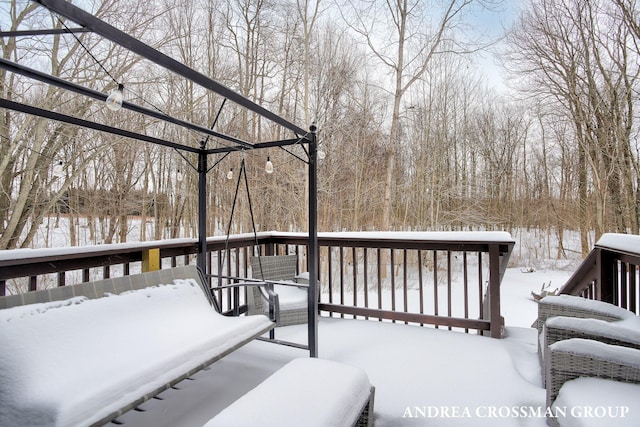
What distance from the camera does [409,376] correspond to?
7.63ft

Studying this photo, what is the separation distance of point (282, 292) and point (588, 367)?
104 inches

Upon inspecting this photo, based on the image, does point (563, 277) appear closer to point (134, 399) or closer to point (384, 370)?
point (384, 370)

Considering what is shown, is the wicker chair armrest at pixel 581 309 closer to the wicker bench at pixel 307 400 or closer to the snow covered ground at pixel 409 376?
the snow covered ground at pixel 409 376

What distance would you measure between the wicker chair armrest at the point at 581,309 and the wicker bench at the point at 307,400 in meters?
1.54

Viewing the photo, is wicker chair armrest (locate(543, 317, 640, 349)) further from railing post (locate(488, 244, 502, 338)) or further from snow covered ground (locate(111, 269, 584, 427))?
railing post (locate(488, 244, 502, 338))

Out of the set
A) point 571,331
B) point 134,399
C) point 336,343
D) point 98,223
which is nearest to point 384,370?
point 336,343

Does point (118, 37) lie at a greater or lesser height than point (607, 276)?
greater

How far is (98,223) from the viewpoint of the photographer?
715 centimetres

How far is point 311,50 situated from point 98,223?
6.18m

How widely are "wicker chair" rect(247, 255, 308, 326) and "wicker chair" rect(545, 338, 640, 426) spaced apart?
2000 mm

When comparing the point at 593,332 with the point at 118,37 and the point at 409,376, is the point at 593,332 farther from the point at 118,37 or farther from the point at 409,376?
the point at 118,37

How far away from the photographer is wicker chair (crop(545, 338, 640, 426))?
4.58 ft

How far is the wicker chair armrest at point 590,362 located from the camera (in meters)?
1.43

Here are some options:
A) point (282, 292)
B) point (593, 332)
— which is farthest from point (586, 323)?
→ point (282, 292)
